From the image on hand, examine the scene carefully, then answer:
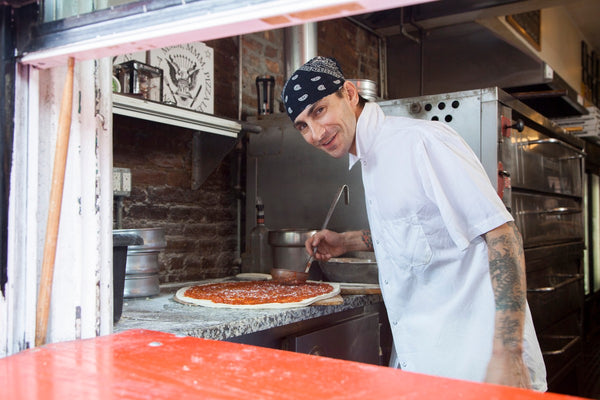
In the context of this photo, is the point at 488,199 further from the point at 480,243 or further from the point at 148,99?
the point at 148,99

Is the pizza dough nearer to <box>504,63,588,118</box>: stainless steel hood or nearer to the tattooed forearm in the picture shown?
the tattooed forearm

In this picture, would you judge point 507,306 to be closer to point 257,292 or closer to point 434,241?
point 434,241

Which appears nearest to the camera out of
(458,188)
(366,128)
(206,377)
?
(206,377)

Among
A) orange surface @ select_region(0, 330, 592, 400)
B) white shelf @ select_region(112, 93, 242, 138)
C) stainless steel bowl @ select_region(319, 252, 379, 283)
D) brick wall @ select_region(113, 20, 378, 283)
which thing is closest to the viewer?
orange surface @ select_region(0, 330, 592, 400)

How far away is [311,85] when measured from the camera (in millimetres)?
1829

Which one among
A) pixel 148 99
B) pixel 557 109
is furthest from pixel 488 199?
pixel 557 109

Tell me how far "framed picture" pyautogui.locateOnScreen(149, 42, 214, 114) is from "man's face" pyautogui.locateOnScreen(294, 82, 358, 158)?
3.58 ft

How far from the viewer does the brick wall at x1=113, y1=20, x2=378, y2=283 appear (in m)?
2.63

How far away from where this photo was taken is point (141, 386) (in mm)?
765

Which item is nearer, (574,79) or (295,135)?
(295,135)

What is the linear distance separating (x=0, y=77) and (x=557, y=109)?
4.76m

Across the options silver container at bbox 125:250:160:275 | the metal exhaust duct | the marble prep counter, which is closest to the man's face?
the marble prep counter

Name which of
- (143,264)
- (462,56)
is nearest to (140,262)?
(143,264)

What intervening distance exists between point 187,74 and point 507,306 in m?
2.15
